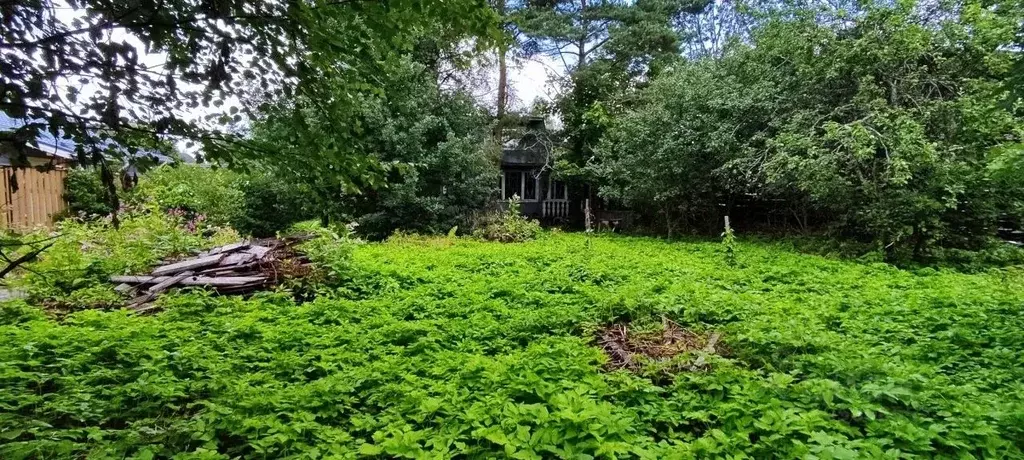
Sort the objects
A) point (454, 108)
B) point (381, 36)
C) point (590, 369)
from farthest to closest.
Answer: point (454, 108) → point (590, 369) → point (381, 36)

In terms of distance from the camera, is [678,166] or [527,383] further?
[678,166]

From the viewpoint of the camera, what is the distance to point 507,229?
13.8 m

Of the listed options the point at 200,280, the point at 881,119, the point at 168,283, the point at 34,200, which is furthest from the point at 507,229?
the point at 34,200

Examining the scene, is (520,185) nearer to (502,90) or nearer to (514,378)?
(502,90)

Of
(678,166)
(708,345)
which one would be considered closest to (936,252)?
(678,166)

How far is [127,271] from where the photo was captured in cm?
673

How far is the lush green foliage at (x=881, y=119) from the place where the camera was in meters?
8.35

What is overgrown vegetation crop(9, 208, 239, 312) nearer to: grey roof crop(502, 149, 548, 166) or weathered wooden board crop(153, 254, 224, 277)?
weathered wooden board crop(153, 254, 224, 277)

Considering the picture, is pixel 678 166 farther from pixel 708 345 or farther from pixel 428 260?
pixel 708 345

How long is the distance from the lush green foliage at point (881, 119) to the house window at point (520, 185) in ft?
29.2

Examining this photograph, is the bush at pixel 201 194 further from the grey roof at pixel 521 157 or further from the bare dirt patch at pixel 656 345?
the bare dirt patch at pixel 656 345

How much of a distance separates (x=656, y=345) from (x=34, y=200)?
486 inches

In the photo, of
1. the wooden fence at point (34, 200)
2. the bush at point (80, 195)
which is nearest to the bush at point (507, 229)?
the bush at point (80, 195)

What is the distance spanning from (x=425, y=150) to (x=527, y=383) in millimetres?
11141
